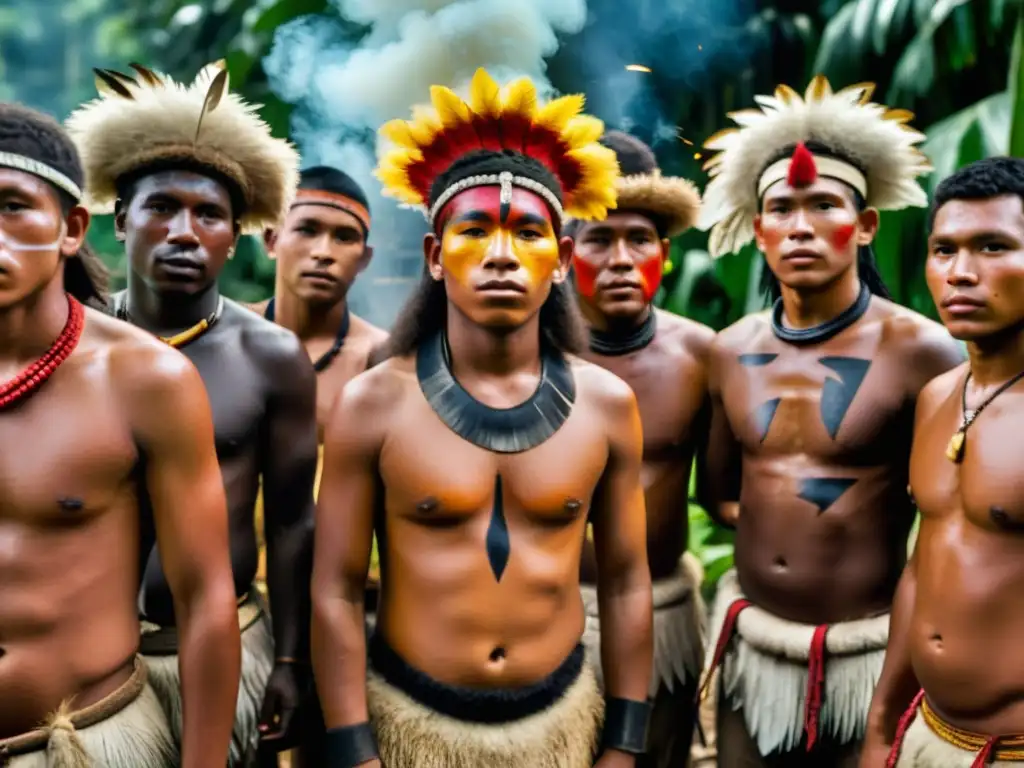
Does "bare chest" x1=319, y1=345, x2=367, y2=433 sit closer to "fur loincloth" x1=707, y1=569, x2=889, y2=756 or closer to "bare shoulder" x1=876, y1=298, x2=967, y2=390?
"fur loincloth" x1=707, y1=569, x2=889, y2=756

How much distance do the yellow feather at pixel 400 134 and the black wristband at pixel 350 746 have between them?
4.81ft

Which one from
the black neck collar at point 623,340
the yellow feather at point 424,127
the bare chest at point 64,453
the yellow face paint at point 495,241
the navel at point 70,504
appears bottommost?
the navel at point 70,504

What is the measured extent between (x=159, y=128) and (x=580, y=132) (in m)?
1.16

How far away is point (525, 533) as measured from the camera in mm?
2529

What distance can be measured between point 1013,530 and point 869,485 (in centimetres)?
89

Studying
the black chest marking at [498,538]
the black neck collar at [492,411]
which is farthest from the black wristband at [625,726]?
the black neck collar at [492,411]

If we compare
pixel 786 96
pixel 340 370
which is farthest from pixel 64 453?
pixel 786 96

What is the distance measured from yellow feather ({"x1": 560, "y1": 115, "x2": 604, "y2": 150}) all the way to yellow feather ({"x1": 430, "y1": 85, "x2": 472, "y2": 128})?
0.85 feet

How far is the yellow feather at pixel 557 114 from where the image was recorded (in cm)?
265

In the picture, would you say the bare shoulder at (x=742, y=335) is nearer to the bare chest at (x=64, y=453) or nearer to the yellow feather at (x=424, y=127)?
the yellow feather at (x=424, y=127)

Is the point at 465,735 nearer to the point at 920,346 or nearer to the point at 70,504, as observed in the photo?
the point at 70,504

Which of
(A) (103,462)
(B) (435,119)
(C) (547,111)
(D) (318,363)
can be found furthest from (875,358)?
(A) (103,462)

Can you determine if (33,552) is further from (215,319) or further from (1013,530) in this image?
(1013,530)

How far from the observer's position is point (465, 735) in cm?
246
